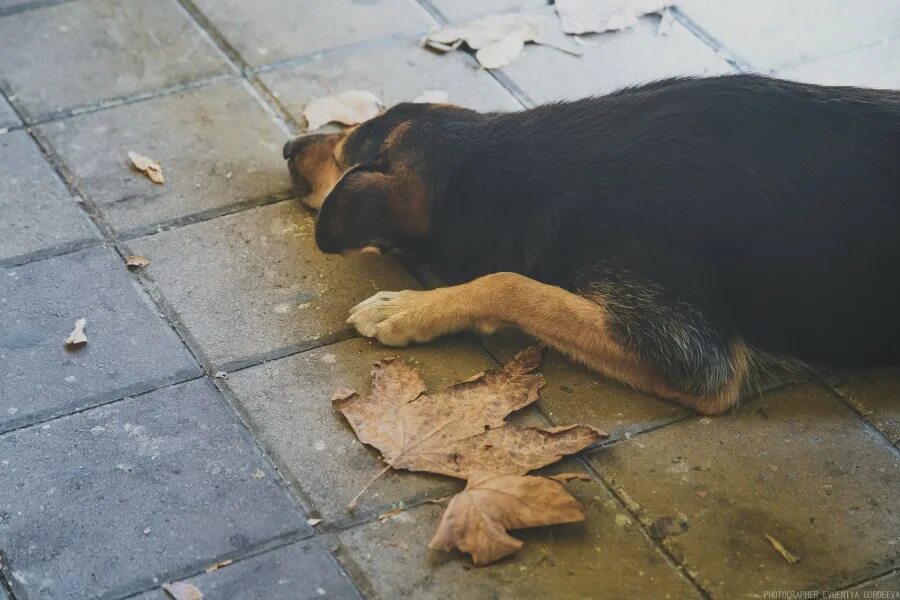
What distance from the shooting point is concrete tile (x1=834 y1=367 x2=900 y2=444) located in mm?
4359

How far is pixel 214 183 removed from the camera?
545 centimetres

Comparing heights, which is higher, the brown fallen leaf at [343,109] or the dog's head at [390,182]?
the dog's head at [390,182]

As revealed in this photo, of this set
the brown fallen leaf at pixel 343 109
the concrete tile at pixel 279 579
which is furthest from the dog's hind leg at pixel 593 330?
the brown fallen leaf at pixel 343 109

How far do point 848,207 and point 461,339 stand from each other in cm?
148

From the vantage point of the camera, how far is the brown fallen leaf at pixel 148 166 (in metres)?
5.43

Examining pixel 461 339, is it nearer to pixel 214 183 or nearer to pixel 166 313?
pixel 166 313

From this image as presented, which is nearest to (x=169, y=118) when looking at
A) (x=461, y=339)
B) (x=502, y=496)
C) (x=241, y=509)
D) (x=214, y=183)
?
(x=214, y=183)

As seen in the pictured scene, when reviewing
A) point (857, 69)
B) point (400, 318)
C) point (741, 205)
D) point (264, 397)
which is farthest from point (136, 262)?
point (857, 69)

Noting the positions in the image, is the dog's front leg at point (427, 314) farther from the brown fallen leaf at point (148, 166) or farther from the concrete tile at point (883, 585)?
the concrete tile at point (883, 585)

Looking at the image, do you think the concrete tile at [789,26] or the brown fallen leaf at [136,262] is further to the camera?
the concrete tile at [789,26]

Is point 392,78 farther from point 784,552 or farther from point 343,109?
point 784,552

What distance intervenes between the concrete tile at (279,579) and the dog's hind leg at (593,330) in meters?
1.10

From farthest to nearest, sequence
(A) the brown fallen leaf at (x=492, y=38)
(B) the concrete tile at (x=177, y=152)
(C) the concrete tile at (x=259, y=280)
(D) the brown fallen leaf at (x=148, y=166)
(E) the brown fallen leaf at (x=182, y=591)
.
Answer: (A) the brown fallen leaf at (x=492, y=38) < (D) the brown fallen leaf at (x=148, y=166) < (B) the concrete tile at (x=177, y=152) < (C) the concrete tile at (x=259, y=280) < (E) the brown fallen leaf at (x=182, y=591)

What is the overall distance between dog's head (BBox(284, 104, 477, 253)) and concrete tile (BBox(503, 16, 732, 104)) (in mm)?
1502
